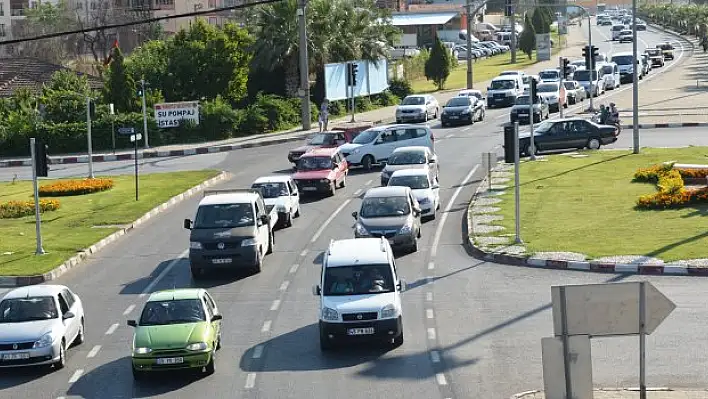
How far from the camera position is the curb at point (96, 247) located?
30.0m

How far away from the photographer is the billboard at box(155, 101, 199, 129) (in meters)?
60.2

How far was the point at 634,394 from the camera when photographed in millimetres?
17547

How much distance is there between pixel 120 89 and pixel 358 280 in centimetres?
4409

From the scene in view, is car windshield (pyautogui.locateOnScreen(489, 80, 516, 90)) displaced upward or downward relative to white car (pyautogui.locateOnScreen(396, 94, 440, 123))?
upward

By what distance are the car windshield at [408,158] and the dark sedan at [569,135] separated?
9.24m

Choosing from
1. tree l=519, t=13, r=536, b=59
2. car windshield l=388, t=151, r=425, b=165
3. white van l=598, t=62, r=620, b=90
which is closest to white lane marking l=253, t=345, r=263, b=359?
car windshield l=388, t=151, r=425, b=165

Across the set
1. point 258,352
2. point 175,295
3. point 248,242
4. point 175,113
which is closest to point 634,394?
point 258,352

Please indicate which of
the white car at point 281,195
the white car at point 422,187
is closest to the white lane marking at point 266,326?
the white car at point 281,195

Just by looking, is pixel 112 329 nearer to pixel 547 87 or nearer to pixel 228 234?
pixel 228 234

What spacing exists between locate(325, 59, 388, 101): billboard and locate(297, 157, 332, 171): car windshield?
23.0 m

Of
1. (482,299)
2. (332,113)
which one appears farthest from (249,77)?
(482,299)

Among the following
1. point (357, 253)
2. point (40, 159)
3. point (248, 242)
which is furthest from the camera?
point (40, 159)

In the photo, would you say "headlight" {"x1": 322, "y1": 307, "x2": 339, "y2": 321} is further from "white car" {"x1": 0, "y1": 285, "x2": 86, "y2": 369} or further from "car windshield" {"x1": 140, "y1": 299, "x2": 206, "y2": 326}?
"white car" {"x1": 0, "y1": 285, "x2": 86, "y2": 369}

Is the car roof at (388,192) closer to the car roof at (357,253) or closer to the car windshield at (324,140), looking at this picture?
the car roof at (357,253)
